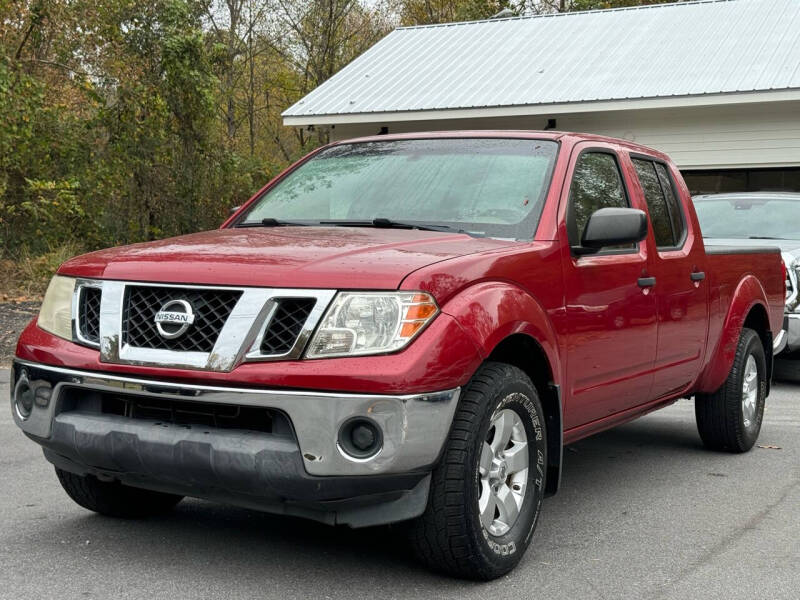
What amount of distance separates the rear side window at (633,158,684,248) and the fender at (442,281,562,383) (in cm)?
159

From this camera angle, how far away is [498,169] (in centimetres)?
506

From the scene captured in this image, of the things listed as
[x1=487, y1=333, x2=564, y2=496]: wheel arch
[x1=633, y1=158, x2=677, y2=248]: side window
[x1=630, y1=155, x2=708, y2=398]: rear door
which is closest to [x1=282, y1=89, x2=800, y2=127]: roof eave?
[x1=630, y1=155, x2=708, y2=398]: rear door

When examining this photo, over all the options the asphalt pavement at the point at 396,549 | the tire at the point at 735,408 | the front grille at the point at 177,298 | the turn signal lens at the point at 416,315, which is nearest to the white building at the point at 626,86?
the tire at the point at 735,408

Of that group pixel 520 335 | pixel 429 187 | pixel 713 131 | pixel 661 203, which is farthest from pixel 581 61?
pixel 520 335

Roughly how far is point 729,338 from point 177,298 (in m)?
3.77

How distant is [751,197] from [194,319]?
9066mm

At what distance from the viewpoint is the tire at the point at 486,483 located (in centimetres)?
380

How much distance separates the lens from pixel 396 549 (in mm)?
4453

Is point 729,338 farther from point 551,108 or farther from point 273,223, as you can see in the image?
point 551,108

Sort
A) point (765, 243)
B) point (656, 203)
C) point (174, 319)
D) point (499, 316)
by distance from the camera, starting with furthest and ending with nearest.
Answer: point (765, 243) < point (656, 203) < point (499, 316) < point (174, 319)

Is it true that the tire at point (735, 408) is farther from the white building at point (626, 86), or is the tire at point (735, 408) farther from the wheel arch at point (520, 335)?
the white building at point (626, 86)

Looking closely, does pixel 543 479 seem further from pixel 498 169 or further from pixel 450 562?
pixel 498 169

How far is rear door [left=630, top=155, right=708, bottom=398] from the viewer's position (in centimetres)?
555

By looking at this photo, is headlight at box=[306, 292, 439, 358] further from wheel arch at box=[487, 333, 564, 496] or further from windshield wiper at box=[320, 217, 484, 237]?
windshield wiper at box=[320, 217, 484, 237]
